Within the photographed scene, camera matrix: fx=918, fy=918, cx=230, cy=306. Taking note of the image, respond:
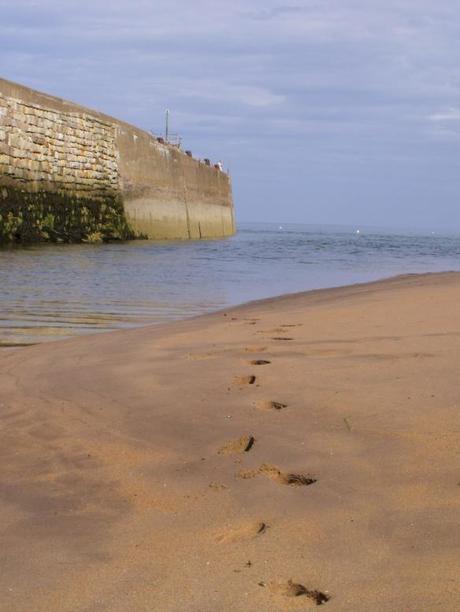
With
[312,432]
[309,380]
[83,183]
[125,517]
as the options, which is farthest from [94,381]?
[83,183]

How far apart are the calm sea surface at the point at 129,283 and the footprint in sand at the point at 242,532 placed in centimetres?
400

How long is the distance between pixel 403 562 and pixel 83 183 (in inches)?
880

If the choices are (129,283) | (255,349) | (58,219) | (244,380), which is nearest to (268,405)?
(244,380)

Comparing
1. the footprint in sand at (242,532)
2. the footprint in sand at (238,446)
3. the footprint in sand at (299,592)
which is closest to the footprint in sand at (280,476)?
the footprint in sand at (238,446)

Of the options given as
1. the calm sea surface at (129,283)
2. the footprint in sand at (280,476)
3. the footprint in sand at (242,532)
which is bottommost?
the calm sea surface at (129,283)

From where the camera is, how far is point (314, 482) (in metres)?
2.67

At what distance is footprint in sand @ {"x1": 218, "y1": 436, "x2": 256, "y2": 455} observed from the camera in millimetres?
2994

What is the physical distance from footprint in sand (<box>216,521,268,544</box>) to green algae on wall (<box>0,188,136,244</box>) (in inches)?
692

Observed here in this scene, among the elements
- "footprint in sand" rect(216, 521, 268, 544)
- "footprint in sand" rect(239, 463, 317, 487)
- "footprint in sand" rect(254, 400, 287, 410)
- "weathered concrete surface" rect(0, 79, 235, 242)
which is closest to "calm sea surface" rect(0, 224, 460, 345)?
Answer: "weathered concrete surface" rect(0, 79, 235, 242)

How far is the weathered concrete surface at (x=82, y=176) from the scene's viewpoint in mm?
19797

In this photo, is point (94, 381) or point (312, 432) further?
point (94, 381)

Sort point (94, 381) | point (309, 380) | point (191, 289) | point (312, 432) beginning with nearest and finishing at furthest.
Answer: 1. point (312, 432)
2. point (309, 380)
3. point (94, 381)
4. point (191, 289)

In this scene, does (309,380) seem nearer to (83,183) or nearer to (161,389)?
(161,389)

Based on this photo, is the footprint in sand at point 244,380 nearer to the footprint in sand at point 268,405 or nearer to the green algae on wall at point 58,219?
the footprint in sand at point 268,405
